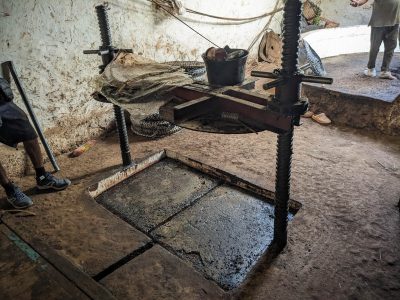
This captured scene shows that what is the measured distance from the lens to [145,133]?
4.33 metres

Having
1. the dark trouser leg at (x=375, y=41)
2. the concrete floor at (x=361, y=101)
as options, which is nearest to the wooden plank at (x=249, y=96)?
the concrete floor at (x=361, y=101)

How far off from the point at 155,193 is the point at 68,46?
2.12 m

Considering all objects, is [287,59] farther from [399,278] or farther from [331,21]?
[331,21]

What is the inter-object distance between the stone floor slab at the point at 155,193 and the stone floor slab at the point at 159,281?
52 centimetres

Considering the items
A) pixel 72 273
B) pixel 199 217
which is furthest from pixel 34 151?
pixel 199 217

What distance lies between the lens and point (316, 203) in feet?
9.20

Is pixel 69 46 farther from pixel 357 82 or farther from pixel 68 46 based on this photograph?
pixel 357 82

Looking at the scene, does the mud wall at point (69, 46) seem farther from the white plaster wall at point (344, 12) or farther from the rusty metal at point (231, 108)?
the white plaster wall at point (344, 12)

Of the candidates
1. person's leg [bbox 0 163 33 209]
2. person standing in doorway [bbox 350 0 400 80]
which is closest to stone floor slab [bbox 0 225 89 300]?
person's leg [bbox 0 163 33 209]

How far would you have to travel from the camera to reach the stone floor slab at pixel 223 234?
7.56 feet

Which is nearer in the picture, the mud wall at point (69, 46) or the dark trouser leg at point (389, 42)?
the mud wall at point (69, 46)

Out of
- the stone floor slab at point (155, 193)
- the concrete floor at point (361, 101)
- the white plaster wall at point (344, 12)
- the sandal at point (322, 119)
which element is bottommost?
the stone floor slab at point (155, 193)

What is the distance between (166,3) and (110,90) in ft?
8.97

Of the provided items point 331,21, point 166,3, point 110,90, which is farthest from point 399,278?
point 331,21
